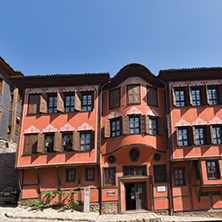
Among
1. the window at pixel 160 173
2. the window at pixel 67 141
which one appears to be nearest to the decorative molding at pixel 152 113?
the window at pixel 160 173

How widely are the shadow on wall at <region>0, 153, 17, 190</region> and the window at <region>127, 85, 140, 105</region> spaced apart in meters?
11.7

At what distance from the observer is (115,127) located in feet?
54.6

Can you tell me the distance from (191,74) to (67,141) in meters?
9.68

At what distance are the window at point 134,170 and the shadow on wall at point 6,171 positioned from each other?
9.82m

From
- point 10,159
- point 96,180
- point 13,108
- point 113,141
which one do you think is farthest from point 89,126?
point 13,108

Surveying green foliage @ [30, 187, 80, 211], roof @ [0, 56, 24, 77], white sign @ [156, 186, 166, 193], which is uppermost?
roof @ [0, 56, 24, 77]

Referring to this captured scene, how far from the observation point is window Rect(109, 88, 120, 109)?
55.8 ft

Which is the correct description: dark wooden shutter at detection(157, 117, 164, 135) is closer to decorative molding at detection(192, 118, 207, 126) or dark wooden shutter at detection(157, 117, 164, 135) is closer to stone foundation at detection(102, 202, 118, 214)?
decorative molding at detection(192, 118, 207, 126)

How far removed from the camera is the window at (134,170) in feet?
52.9

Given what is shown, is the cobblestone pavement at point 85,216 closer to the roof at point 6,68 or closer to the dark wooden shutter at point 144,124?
the dark wooden shutter at point 144,124

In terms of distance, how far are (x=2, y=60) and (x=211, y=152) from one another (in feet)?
60.8

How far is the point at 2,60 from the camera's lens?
2123cm

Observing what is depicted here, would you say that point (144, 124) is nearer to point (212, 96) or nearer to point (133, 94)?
point (133, 94)

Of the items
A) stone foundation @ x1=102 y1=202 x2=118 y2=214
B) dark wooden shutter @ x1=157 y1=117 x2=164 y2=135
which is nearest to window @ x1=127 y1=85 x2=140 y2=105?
dark wooden shutter @ x1=157 y1=117 x2=164 y2=135
